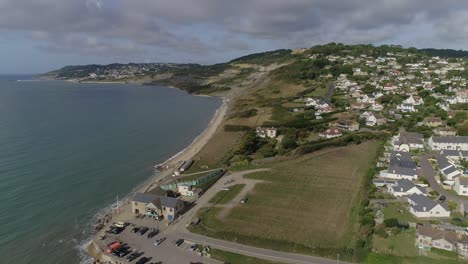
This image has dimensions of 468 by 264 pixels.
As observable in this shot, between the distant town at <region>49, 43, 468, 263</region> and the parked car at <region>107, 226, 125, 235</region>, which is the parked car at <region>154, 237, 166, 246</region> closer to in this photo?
the distant town at <region>49, 43, 468, 263</region>

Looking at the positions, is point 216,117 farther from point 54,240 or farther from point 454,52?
point 454,52

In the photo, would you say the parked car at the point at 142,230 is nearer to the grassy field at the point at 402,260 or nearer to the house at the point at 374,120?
the grassy field at the point at 402,260

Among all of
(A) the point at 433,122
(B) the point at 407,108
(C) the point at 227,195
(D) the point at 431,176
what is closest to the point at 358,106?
(B) the point at 407,108

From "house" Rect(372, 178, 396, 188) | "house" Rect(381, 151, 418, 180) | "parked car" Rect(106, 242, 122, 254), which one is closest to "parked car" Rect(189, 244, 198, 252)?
"parked car" Rect(106, 242, 122, 254)

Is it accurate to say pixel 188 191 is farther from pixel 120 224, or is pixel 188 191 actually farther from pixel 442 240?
pixel 442 240

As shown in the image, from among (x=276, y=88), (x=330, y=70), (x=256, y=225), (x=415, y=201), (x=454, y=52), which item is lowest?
(x=256, y=225)

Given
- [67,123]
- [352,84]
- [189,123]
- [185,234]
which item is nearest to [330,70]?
[352,84]
